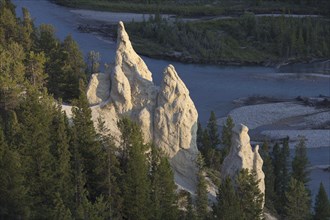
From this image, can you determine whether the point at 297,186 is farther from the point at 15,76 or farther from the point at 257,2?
the point at 257,2

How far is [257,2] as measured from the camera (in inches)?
5782

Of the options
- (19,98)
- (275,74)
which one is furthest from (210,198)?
(275,74)

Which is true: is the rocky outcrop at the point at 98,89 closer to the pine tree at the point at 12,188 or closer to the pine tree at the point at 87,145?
the pine tree at the point at 87,145

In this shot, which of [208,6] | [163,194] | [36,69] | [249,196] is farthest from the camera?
[208,6]

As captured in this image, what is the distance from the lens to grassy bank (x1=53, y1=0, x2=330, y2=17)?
139m

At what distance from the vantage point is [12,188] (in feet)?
94.2

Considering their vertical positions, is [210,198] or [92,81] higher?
[92,81]

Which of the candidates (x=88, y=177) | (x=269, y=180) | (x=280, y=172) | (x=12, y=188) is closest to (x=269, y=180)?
(x=269, y=180)

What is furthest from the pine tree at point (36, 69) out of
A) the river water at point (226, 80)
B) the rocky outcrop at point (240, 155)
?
the river water at point (226, 80)

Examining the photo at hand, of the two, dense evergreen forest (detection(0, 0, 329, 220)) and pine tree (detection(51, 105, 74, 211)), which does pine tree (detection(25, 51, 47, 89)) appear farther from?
pine tree (detection(51, 105, 74, 211))

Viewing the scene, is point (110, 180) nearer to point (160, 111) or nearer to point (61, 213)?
point (61, 213)

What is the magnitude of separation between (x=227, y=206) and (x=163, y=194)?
154 inches

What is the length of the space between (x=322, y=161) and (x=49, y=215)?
38.5 m

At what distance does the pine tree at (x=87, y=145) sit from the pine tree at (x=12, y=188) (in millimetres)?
4093
